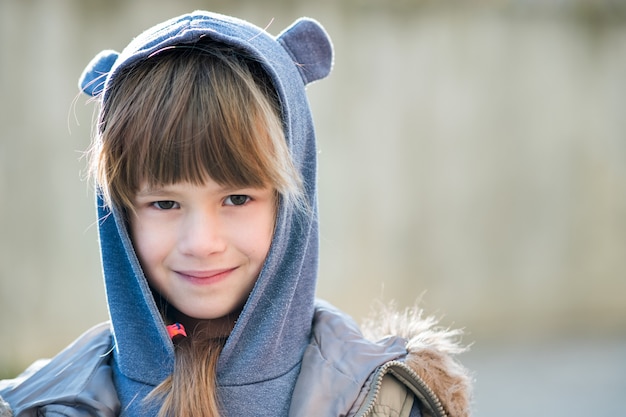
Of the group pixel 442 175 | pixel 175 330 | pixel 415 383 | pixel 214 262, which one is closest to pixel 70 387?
pixel 175 330

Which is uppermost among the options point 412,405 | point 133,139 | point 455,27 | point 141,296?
point 455,27

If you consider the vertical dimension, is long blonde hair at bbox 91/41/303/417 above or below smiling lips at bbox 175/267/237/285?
above

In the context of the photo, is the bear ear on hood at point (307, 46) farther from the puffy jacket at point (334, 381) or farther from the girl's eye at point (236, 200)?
the puffy jacket at point (334, 381)

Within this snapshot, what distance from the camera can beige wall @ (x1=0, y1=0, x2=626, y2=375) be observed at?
3564 mm

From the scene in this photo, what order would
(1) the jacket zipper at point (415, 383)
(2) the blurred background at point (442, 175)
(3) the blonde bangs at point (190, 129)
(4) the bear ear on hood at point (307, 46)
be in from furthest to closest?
1. (2) the blurred background at point (442, 175)
2. (4) the bear ear on hood at point (307, 46)
3. (1) the jacket zipper at point (415, 383)
4. (3) the blonde bangs at point (190, 129)

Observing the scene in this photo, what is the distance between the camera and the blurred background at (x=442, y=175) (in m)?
3.49

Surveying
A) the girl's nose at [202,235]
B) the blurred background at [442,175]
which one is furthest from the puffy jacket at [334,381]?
the blurred background at [442,175]

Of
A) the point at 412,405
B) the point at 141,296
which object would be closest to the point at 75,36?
the point at 141,296

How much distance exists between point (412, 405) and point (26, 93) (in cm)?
258

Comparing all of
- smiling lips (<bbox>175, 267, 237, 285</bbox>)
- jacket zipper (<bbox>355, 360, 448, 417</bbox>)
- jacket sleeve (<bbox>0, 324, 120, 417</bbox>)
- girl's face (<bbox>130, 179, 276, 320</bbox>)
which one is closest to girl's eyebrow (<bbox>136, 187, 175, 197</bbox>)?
girl's face (<bbox>130, 179, 276, 320</bbox>)

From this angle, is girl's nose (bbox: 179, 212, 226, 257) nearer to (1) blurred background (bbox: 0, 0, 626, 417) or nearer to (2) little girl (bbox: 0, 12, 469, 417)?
(2) little girl (bbox: 0, 12, 469, 417)

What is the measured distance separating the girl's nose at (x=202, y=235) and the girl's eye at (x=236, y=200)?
0.03 m

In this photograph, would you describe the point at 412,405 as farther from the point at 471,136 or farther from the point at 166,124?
the point at 471,136

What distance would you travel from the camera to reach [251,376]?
4.50 ft
